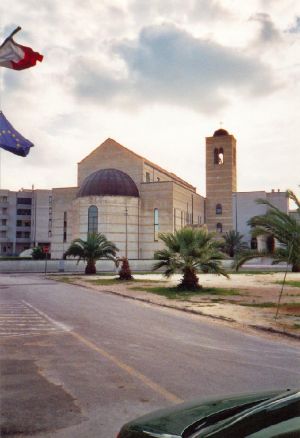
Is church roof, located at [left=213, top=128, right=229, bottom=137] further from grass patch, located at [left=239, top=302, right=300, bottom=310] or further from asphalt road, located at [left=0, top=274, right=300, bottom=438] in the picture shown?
asphalt road, located at [left=0, top=274, right=300, bottom=438]

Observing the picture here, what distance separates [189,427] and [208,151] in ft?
251

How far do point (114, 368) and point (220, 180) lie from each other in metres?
71.5

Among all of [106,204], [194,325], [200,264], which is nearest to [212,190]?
[106,204]

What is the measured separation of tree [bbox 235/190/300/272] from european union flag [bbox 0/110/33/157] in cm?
882

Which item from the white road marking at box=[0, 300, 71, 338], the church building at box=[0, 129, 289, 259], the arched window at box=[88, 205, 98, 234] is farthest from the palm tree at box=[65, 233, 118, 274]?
the white road marking at box=[0, 300, 71, 338]

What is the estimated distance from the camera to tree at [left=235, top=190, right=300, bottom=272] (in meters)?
16.8

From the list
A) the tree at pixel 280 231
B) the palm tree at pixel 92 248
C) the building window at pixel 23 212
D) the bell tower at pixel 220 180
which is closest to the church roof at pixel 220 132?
the bell tower at pixel 220 180

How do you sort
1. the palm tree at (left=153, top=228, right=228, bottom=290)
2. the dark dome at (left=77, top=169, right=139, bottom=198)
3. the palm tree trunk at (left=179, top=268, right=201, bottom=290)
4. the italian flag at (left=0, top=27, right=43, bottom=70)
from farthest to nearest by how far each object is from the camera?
the dark dome at (left=77, top=169, right=139, bottom=198) → the palm tree trunk at (left=179, top=268, right=201, bottom=290) → the palm tree at (left=153, top=228, right=228, bottom=290) → the italian flag at (left=0, top=27, right=43, bottom=70)

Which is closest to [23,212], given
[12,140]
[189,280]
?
[189,280]

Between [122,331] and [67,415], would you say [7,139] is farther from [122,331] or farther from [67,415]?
[67,415]

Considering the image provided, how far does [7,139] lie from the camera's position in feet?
39.2

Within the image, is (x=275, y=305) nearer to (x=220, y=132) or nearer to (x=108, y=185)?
(x=108, y=185)

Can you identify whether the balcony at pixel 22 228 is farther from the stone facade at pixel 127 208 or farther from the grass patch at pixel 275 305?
the grass patch at pixel 275 305

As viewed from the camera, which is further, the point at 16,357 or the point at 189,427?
the point at 16,357
